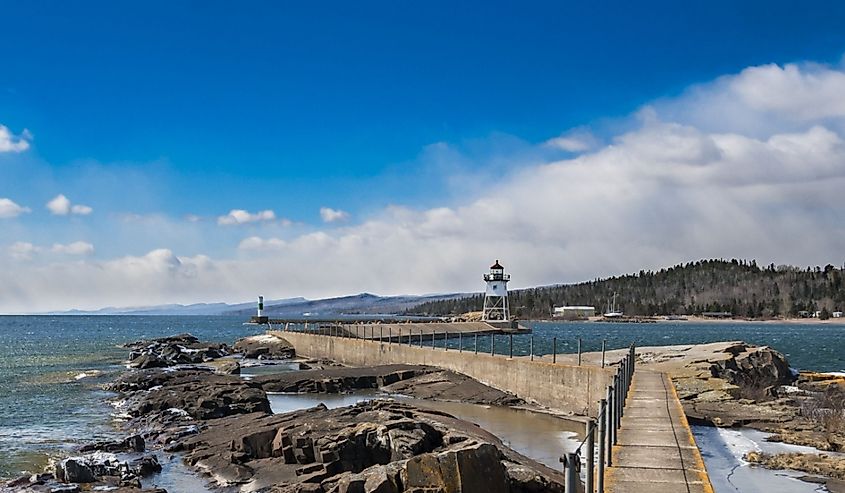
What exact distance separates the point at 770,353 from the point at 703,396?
1026 centimetres

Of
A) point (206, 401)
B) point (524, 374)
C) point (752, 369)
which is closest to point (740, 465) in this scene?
point (524, 374)

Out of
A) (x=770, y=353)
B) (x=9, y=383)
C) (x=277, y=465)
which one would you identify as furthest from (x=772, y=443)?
(x=9, y=383)

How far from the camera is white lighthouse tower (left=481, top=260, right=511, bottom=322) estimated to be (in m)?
109

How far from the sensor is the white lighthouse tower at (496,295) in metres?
109

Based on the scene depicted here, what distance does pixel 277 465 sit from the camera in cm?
1831

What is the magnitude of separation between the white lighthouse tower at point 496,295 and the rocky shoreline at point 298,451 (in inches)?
3000

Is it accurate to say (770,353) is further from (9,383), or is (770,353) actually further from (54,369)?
(54,369)

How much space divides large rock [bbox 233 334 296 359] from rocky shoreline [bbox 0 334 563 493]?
118ft

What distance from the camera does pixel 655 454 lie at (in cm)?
1308

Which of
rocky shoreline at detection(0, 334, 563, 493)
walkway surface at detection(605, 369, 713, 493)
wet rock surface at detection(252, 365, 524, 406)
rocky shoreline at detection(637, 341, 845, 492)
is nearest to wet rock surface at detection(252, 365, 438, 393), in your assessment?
wet rock surface at detection(252, 365, 524, 406)

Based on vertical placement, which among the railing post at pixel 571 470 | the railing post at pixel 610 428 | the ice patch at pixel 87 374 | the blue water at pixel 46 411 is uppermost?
the railing post at pixel 571 470

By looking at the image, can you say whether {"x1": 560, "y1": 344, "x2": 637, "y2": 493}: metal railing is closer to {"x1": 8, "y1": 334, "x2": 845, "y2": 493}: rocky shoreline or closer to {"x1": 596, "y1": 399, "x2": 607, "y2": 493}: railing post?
{"x1": 596, "y1": 399, "x2": 607, "y2": 493}: railing post

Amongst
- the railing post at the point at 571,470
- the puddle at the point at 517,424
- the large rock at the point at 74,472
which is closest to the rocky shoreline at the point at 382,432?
the large rock at the point at 74,472

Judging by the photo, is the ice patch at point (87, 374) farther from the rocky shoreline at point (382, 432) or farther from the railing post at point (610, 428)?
the railing post at point (610, 428)
